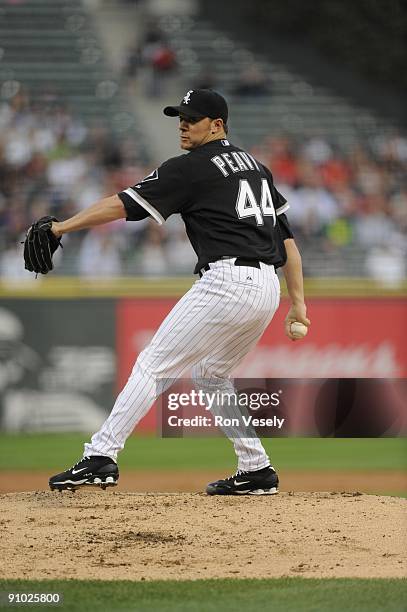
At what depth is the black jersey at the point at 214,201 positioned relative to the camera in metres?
4.62

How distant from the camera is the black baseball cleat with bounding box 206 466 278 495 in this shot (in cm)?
524

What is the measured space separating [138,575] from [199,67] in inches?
458

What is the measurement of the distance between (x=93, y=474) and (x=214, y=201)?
4.23 ft

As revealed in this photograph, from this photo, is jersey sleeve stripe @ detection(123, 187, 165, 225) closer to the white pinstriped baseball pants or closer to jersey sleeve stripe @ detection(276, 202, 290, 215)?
the white pinstriped baseball pants

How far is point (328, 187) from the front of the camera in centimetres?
1276

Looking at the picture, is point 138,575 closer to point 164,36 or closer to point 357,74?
point 164,36

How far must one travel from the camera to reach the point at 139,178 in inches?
486

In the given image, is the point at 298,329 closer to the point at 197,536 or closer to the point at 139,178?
the point at 197,536

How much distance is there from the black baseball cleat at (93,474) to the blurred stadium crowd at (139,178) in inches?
249

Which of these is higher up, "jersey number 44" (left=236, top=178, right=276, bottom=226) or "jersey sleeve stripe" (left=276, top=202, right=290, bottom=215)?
"jersey number 44" (left=236, top=178, right=276, bottom=226)

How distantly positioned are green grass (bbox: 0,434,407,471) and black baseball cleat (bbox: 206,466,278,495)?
2931 mm

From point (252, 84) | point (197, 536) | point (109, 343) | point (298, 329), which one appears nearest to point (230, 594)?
point (197, 536)

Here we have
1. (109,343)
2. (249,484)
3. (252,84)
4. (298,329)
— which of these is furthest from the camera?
→ (252,84)

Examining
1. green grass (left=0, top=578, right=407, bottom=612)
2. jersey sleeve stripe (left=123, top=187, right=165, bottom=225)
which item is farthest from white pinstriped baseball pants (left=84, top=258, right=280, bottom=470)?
green grass (left=0, top=578, right=407, bottom=612)
